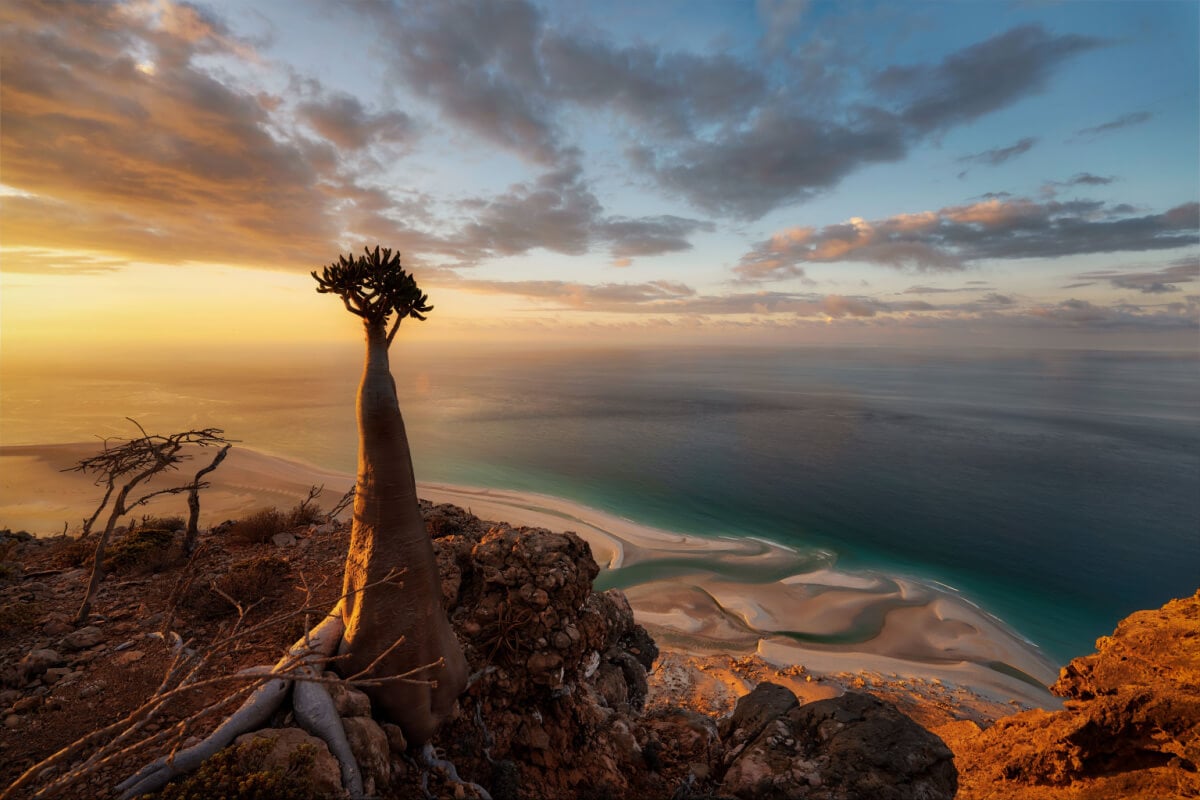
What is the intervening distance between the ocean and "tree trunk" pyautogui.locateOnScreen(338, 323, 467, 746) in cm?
2035

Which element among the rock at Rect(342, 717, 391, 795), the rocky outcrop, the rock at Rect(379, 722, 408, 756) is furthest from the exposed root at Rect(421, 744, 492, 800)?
the rock at Rect(342, 717, 391, 795)

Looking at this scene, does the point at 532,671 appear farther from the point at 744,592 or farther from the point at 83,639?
the point at 744,592

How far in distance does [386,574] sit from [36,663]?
4.59 metres

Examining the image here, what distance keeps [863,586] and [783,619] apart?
7.32m

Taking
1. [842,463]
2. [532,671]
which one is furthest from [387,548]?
[842,463]

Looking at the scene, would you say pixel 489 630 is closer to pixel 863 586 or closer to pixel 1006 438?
pixel 863 586

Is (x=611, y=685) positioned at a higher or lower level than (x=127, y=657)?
lower

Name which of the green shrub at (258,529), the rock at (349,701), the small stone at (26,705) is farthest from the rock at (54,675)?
the green shrub at (258,529)

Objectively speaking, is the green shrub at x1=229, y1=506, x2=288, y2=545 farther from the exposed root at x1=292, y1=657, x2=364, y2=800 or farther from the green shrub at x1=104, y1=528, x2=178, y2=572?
the exposed root at x1=292, y1=657, x2=364, y2=800

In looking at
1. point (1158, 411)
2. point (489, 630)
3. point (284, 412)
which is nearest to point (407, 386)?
point (284, 412)

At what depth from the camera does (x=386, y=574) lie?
5992mm

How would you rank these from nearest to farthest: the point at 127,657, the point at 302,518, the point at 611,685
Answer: the point at 127,657 < the point at 611,685 < the point at 302,518

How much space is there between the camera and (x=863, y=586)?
2561cm

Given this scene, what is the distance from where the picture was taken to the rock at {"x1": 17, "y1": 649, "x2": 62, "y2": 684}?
5734 millimetres
